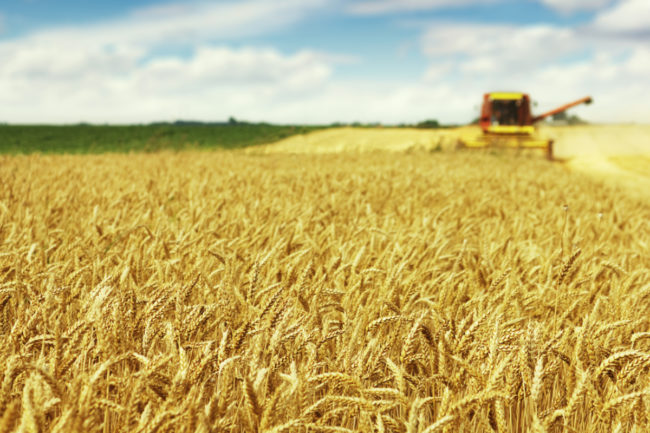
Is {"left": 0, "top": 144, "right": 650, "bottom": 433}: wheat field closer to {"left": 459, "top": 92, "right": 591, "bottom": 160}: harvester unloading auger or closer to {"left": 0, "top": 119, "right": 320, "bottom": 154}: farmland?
{"left": 459, "top": 92, "right": 591, "bottom": 160}: harvester unloading auger

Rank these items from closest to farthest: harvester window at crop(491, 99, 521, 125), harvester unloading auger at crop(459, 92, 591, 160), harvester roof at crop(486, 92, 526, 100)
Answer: harvester unloading auger at crop(459, 92, 591, 160) → harvester roof at crop(486, 92, 526, 100) → harvester window at crop(491, 99, 521, 125)

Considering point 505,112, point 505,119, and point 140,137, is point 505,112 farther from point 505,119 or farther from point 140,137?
point 140,137

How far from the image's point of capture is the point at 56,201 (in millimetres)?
4570

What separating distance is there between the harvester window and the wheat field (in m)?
19.0

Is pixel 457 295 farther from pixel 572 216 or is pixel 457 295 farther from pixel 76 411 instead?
pixel 572 216

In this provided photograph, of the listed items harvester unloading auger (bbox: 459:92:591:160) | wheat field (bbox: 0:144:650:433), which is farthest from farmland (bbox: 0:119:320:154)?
wheat field (bbox: 0:144:650:433)

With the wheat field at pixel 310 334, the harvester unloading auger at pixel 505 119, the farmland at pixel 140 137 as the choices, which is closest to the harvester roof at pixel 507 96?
the harvester unloading auger at pixel 505 119

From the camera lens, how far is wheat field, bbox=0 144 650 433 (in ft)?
4.52

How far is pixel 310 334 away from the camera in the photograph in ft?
5.85

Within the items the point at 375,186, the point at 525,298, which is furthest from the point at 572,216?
the point at 525,298

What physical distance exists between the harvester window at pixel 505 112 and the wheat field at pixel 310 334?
19033 mm

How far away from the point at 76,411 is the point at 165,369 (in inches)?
14.5

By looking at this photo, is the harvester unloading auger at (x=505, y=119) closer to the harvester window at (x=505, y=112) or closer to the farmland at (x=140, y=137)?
the harvester window at (x=505, y=112)

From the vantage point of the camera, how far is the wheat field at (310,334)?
138 centimetres
